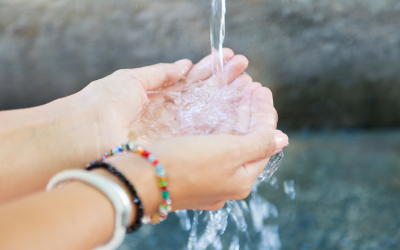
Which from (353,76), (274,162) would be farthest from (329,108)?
(274,162)

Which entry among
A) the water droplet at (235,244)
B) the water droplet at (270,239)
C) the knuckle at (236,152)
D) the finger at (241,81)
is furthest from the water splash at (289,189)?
the knuckle at (236,152)

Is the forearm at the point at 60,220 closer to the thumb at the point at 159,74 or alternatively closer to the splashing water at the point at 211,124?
the splashing water at the point at 211,124

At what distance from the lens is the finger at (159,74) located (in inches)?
36.6

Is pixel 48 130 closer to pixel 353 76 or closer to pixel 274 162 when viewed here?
pixel 274 162

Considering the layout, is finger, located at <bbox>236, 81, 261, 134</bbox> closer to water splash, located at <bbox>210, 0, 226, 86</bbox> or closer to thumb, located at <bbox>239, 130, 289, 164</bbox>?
thumb, located at <bbox>239, 130, 289, 164</bbox>

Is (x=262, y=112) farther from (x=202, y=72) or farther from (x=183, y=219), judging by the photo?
(x=183, y=219)

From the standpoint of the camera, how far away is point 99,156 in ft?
2.51

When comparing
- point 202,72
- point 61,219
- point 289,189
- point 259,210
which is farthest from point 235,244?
point 61,219

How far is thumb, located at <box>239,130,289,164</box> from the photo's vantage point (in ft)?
2.04

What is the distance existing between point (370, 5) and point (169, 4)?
93 centimetres

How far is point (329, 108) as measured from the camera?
166 cm

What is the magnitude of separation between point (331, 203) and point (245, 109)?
2.20 feet

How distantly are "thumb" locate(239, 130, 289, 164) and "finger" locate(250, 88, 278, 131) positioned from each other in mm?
81

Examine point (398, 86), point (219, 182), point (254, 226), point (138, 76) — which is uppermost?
point (138, 76)
